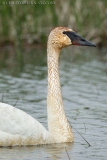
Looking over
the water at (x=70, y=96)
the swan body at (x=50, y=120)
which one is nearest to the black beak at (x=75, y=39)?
the swan body at (x=50, y=120)

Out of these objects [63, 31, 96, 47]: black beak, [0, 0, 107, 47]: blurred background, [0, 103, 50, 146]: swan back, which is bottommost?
[0, 0, 107, 47]: blurred background

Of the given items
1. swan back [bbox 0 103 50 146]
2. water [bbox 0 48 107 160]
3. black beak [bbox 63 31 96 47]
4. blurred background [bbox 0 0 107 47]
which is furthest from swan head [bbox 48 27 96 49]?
blurred background [bbox 0 0 107 47]

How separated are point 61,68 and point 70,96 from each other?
437 cm

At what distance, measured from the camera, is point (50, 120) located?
32.4ft

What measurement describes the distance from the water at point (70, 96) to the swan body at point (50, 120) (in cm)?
12

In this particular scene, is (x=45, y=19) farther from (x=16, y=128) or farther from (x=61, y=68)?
(x=16, y=128)

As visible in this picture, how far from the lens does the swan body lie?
372 inches

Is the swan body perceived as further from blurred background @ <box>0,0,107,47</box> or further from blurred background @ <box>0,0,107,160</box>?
blurred background @ <box>0,0,107,47</box>

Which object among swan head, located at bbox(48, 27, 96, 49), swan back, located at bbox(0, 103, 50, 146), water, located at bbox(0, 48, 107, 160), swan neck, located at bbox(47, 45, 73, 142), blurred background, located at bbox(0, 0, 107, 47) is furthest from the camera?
blurred background, located at bbox(0, 0, 107, 47)

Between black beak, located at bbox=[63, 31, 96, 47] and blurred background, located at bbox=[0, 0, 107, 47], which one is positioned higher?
black beak, located at bbox=[63, 31, 96, 47]

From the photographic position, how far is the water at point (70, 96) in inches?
366

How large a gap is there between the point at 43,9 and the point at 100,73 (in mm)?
4415

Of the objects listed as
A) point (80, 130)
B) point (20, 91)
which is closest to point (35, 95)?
point (20, 91)

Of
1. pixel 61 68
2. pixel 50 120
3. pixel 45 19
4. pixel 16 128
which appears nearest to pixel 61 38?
pixel 50 120
